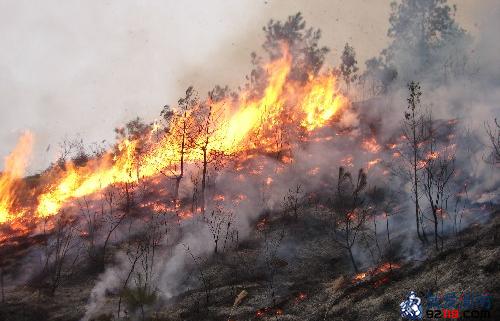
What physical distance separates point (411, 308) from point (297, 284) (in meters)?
11.0

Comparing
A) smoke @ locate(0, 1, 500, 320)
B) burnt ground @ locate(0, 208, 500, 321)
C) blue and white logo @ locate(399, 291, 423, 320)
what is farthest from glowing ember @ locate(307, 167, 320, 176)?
blue and white logo @ locate(399, 291, 423, 320)

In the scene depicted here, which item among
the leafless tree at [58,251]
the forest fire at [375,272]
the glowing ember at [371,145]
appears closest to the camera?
the forest fire at [375,272]

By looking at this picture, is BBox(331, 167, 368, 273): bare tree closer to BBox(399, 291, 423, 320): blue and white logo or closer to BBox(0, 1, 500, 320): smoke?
BBox(0, 1, 500, 320): smoke

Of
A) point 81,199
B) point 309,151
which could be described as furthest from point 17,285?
point 309,151

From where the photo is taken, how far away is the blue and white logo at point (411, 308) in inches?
661

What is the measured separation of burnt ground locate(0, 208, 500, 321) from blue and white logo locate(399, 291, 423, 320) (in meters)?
0.39

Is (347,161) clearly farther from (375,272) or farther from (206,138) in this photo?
(375,272)

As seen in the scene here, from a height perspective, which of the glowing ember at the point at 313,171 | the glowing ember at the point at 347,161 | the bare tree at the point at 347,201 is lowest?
the bare tree at the point at 347,201

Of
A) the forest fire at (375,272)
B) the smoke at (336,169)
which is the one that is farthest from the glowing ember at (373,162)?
the forest fire at (375,272)

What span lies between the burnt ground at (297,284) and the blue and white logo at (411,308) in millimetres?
394

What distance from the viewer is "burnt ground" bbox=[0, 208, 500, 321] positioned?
62.5 feet

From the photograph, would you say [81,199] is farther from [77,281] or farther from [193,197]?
[77,281]

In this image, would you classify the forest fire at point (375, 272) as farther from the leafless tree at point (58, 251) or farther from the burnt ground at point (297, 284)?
the leafless tree at point (58, 251)

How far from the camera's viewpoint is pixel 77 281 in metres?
32.4
